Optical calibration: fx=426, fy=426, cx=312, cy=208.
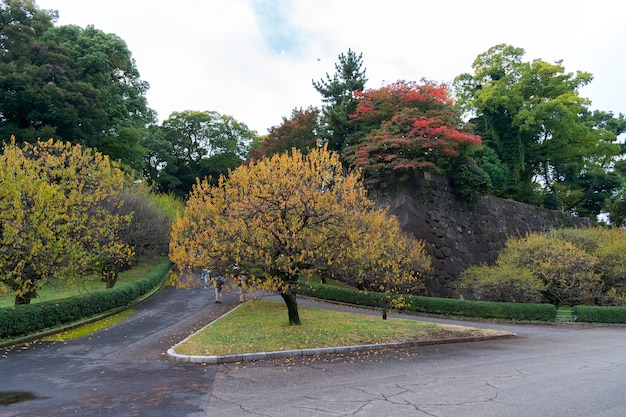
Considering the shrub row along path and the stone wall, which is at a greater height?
the stone wall

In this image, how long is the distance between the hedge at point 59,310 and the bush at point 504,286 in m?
16.9

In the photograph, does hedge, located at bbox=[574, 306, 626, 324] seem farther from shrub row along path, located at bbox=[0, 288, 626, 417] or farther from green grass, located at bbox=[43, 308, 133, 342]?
green grass, located at bbox=[43, 308, 133, 342]

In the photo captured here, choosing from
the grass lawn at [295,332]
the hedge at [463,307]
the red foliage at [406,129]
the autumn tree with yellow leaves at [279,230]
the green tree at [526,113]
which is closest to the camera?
the grass lawn at [295,332]

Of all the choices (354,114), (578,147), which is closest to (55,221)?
(354,114)

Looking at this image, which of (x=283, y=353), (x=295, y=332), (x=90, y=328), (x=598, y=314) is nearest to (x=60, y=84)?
(x=90, y=328)

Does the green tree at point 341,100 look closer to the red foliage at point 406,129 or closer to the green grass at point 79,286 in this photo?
the red foliage at point 406,129

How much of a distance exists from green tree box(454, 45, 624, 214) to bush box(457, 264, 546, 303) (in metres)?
14.3

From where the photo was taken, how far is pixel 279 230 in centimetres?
1177

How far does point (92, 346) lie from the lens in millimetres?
11336

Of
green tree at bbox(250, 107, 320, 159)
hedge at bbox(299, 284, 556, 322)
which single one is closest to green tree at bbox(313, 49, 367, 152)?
green tree at bbox(250, 107, 320, 159)

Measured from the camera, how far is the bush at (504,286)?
70.6 feet

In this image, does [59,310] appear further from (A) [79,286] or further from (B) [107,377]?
(B) [107,377]

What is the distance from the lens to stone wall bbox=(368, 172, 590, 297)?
2382 cm

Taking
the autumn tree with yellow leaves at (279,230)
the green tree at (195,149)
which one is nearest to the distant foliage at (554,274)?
the autumn tree with yellow leaves at (279,230)
